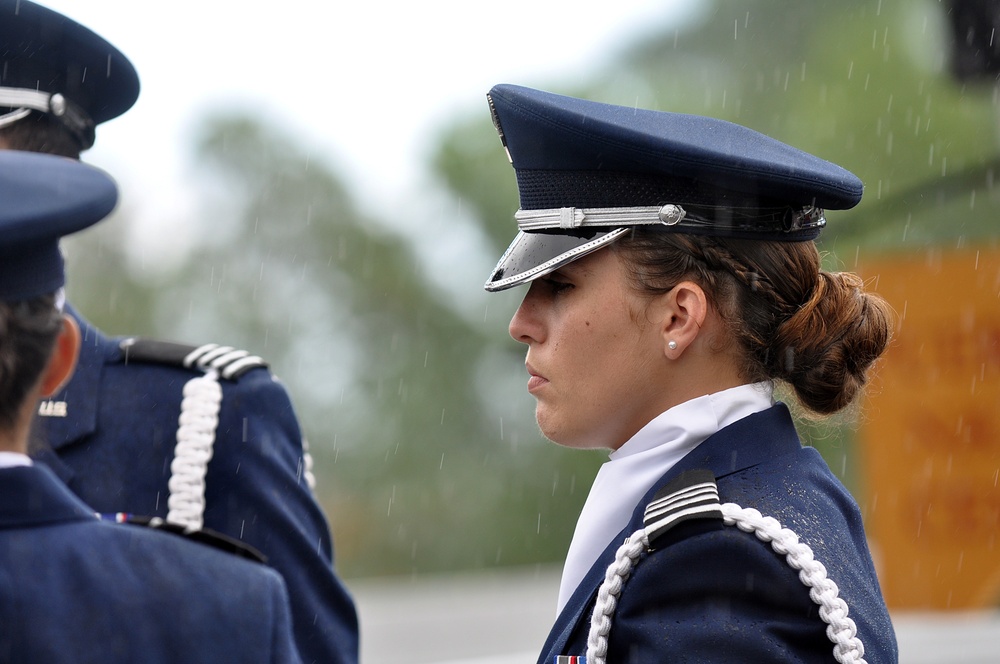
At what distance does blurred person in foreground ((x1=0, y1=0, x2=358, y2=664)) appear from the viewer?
2711 mm

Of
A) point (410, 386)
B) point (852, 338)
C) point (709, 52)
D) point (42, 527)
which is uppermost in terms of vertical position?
point (709, 52)

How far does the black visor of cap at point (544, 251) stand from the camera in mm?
2373

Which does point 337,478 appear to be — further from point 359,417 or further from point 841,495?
point 841,495

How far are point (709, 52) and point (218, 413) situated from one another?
20057 mm

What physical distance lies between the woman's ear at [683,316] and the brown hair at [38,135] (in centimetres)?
150

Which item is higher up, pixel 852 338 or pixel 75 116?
pixel 75 116

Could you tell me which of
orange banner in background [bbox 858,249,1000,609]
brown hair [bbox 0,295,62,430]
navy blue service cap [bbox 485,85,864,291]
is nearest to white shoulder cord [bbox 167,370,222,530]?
navy blue service cap [bbox 485,85,864,291]

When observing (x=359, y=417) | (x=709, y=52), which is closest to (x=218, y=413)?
(x=359, y=417)

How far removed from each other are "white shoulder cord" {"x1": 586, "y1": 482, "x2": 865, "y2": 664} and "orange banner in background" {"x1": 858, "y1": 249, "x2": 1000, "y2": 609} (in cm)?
464

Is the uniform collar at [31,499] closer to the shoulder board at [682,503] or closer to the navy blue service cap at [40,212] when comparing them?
the navy blue service cap at [40,212]

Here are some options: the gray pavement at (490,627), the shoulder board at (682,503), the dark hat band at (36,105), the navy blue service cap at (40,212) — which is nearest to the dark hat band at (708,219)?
the shoulder board at (682,503)

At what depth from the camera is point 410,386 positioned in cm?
2150

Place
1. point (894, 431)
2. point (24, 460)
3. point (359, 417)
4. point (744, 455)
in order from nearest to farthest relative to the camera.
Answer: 1. point (24, 460)
2. point (744, 455)
3. point (894, 431)
4. point (359, 417)

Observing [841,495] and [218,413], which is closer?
[841,495]
